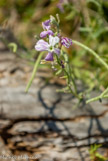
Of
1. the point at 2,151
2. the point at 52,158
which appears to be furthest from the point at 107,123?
the point at 2,151

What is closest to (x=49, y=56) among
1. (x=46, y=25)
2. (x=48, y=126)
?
(x=46, y=25)

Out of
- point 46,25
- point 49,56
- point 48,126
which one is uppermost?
point 46,25

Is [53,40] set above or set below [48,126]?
above

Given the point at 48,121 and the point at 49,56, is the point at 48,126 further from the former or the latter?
the point at 49,56

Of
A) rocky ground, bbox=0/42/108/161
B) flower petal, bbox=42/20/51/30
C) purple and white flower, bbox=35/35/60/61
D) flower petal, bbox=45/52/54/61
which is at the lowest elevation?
rocky ground, bbox=0/42/108/161

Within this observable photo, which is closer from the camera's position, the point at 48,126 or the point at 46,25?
the point at 46,25

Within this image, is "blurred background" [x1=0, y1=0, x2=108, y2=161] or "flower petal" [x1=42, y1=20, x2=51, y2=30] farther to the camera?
"blurred background" [x1=0, y1=0, x2=108, y2=161]

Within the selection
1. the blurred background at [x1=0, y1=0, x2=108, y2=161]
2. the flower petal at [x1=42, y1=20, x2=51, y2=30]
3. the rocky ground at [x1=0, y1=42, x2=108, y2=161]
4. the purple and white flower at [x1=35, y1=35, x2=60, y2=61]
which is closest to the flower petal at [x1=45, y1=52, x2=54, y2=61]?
the purple and white flower at [x1=35, y1=35, x2=60, y2=61]

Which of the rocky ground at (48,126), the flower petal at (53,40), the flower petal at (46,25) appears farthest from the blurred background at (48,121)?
the flower petal at (53,40)

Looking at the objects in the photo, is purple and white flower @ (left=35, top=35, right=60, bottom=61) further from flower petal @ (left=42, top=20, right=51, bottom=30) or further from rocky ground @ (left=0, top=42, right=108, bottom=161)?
rocky ground @ (left=0, top=42, right=108, bottom=161)

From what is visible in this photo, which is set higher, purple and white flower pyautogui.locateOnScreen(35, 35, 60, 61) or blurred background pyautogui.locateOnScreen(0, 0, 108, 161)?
purple and white flower pyautogui.locateOnScreen(35, 35, 60, 61)
